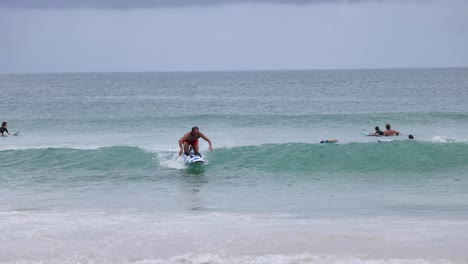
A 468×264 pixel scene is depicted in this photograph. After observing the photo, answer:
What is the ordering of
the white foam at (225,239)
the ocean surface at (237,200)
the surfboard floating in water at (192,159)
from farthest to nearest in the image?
the surfboard floating in water at (192,159), the ocean surface at (237,200), the white foam at (225,239)

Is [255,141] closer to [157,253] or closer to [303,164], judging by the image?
[303,164]

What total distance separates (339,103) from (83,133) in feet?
79.3

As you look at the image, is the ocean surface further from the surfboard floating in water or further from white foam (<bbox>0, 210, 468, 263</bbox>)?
the surfboard floating in water

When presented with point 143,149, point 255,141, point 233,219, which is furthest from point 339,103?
point 233,219

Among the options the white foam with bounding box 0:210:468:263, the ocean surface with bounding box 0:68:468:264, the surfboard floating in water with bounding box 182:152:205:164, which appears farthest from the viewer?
the surfboard floating in water with bounding box 182:152:205:164

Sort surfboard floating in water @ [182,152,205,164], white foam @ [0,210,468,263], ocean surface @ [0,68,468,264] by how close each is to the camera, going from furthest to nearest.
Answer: surfboard floating in water @ [182,152,205,164] < ocean surface @ [0,68,468,264] < white foam @ [0,210,468,263]

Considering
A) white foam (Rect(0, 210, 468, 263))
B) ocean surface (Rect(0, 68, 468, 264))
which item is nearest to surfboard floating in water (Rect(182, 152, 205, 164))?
ocean surface (Rect(0, 68, 468, 264))

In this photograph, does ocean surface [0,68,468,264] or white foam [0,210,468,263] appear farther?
ocean surface [0,68,468,264]

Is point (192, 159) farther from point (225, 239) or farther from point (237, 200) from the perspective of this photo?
point (225, 239)

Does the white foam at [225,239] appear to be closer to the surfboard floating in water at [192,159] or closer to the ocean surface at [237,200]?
the ocean surface at [237,200]

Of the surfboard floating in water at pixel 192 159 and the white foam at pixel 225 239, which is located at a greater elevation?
the surfboard floating in water at pixel 192 159

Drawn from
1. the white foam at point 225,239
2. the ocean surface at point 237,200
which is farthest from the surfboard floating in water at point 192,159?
the white foam at point 225,239

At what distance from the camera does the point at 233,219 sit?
11852 mm

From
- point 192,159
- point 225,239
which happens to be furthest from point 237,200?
point 192,159
